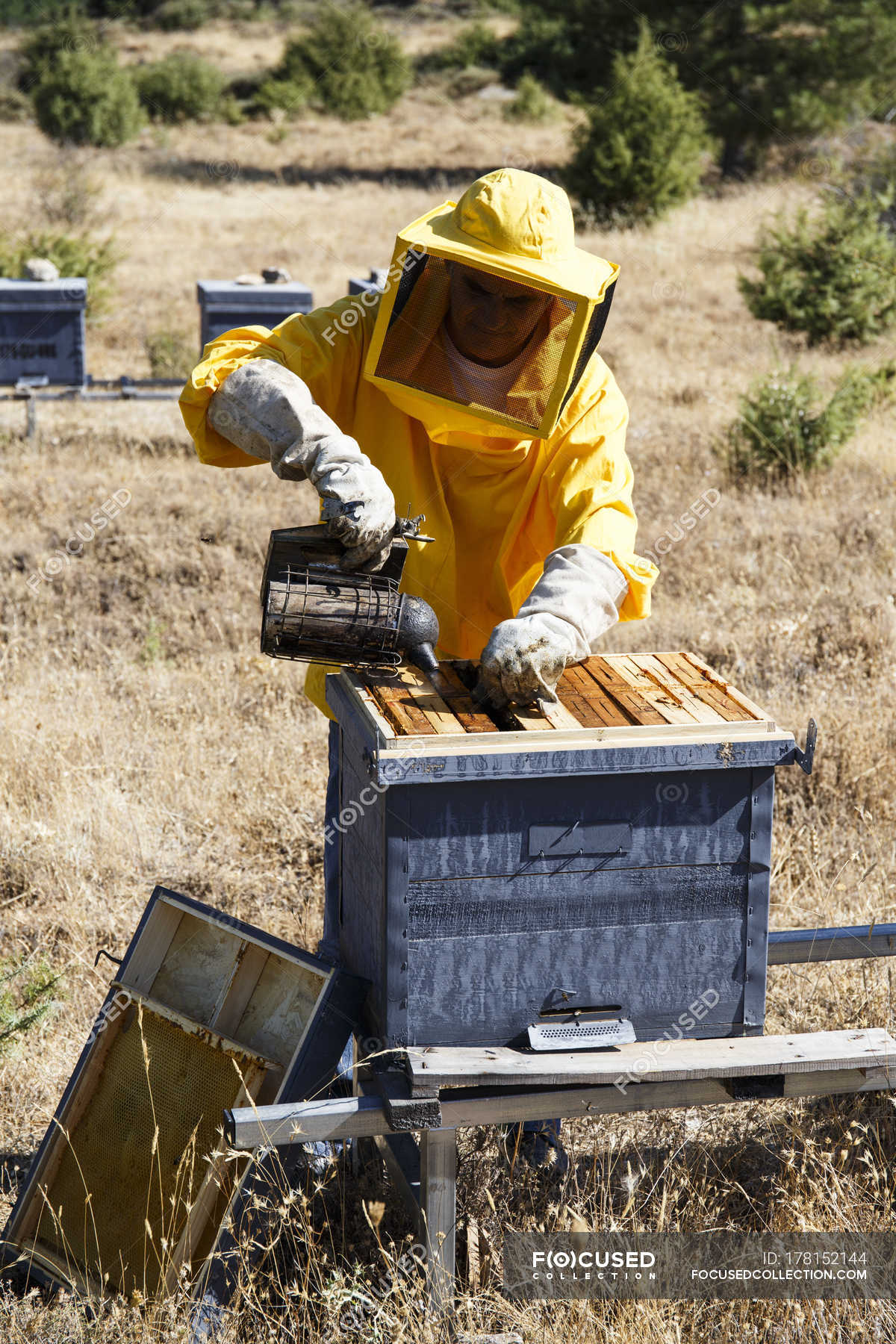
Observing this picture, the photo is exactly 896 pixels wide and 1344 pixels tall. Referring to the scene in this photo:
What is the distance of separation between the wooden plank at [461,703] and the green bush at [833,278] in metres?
10.9

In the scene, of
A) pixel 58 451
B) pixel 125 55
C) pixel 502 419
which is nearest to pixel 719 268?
pixel 58 451

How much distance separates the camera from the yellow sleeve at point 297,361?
2875 mm

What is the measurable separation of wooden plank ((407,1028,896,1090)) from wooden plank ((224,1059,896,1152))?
4 centimetres

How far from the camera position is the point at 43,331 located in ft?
34.3

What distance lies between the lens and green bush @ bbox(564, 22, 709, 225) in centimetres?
2078

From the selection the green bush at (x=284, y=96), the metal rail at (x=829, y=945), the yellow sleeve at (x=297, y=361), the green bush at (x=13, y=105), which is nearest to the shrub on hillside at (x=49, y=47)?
the green bush at (x=13, y=105)

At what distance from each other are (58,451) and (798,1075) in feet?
27.3

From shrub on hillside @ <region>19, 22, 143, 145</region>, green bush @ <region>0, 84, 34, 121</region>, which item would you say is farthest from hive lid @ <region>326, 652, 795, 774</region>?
green bush @ <region>0, 84, 34, 121</region>

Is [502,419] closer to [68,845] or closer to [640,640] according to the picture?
[68,845]

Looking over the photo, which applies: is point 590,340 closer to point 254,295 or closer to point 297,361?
point 297,361

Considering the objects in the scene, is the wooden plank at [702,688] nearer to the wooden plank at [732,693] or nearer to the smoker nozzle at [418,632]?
the wooden plank at [732,693]

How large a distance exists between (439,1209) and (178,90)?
117 ft

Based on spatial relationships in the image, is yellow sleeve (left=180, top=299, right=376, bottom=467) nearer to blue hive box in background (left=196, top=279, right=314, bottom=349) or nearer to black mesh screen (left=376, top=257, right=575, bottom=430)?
black mesh screen (left=376, top=257, right=575, bottom=430)

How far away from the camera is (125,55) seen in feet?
→ 133
